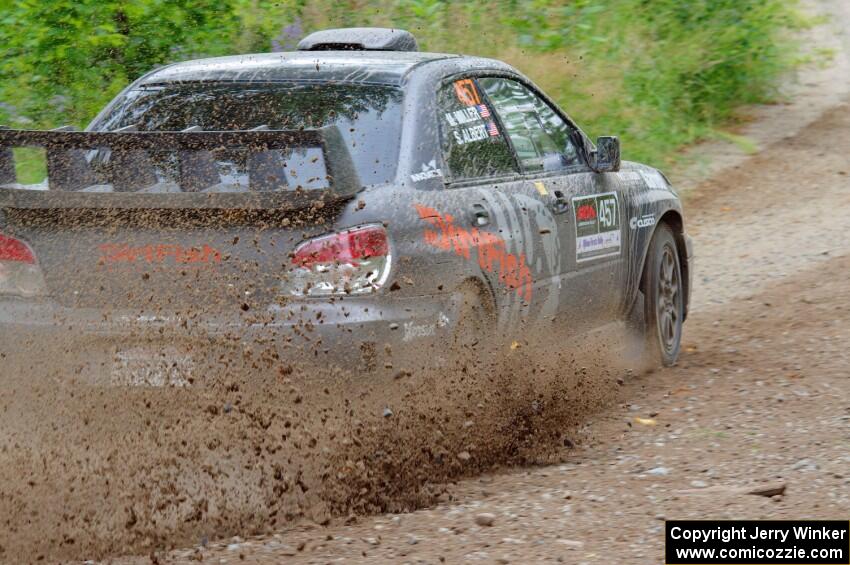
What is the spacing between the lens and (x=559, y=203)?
20.1ft

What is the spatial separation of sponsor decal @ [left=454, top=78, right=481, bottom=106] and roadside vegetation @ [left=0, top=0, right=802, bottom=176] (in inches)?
163

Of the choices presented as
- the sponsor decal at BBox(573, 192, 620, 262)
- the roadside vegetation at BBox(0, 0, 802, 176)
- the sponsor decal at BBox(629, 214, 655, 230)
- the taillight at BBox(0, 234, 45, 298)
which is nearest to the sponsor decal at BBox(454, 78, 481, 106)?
the sponsor decal at BBox(573, 192, 620, 262)

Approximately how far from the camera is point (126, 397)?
4637mm

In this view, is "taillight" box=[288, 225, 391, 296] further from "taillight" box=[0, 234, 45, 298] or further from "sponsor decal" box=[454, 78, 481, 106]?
"sponsor decal" box=[454, 78, 481, 106]

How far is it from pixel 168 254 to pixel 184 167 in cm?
31

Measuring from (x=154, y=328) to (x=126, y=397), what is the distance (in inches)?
10.6

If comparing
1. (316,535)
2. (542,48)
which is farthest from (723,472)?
(542,48)

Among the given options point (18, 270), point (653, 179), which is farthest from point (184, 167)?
point (653, 179)

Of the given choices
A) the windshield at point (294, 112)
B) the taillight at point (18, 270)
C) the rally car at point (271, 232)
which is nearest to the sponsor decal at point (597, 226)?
the rally car at point (271, 232)

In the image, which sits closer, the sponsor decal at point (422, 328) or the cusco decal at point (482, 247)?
the sponsor decal at point (422, 328)

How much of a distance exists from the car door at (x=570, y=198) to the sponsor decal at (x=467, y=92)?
11 cm

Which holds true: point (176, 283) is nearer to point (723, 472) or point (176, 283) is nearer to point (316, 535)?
point (316, 535)

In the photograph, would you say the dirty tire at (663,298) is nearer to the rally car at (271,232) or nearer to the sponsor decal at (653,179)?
the sponsor decal at (653,179)

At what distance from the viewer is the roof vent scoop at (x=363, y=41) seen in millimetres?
6633
